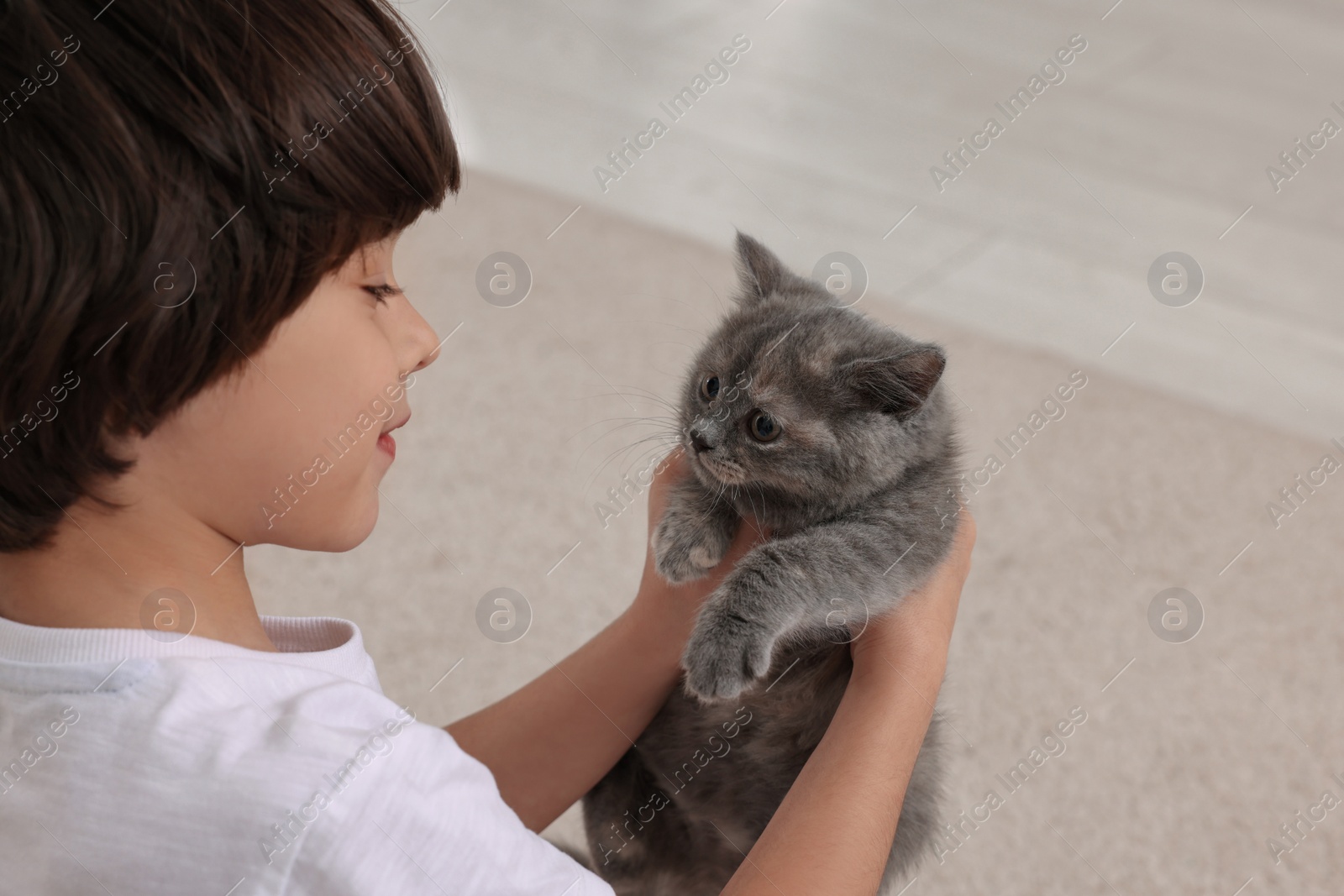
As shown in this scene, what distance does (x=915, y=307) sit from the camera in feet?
7.84

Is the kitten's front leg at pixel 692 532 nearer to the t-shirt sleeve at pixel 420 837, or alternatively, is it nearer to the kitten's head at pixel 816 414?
the kitten's head at pixel 816 414

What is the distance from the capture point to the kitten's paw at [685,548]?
3.68 ft

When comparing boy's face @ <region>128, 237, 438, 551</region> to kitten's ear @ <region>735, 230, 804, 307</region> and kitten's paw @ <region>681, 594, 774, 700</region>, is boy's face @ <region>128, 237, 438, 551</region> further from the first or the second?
kitten's ear @ <region>735, 230, 804, 307</region>

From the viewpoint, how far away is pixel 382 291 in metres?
0.80

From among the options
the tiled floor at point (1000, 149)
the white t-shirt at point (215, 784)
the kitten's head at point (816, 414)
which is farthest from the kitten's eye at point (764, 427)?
the tiled floor at point (1000, 149)

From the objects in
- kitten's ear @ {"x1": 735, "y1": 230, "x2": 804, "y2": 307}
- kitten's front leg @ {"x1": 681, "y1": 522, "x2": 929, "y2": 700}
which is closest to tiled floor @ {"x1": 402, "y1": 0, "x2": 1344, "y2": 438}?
kitten's ear @ {"x1": 735, "y1": 230, "x2": 804, "y2": 307}

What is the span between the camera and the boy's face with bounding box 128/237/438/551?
72 cm

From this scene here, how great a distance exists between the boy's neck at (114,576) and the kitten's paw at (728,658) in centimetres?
42

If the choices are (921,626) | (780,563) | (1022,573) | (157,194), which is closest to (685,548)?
(780,563)

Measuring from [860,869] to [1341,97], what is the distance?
3.26 metres

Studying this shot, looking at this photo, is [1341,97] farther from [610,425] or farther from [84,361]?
[84,361]

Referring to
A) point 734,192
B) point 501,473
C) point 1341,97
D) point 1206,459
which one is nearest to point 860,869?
point 501,473

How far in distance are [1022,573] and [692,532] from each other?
94 cm

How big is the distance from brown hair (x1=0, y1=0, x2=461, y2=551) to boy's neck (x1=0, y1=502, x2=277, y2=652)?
22 millimetres
